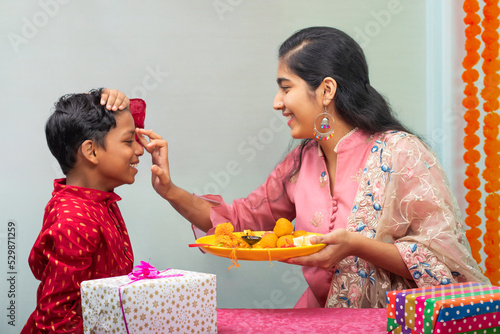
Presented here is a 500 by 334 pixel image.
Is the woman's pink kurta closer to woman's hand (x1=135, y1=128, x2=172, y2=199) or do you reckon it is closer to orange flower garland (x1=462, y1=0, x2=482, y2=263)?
woman's hand (x1=135, y1=128, x2=172, y2=199)

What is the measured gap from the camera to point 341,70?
1.95 m

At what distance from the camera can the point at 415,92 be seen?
2768 mm

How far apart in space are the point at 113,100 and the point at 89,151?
0.19m

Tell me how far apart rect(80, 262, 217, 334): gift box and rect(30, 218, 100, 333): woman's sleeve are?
174 millimetres

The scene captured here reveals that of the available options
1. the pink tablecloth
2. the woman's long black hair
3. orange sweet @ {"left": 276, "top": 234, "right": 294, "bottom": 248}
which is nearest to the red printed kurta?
the pink tablecloth

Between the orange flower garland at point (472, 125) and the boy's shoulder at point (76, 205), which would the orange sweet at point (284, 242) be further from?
the orange flower garland at point (472, 125)

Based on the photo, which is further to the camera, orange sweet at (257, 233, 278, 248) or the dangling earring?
the dangling earring

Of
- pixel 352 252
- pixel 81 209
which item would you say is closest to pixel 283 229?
pixel 352 252

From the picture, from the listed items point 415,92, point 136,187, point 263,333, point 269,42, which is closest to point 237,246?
point 263,333

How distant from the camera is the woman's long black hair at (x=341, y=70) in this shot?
195cm

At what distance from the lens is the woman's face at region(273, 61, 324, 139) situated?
1945 mm

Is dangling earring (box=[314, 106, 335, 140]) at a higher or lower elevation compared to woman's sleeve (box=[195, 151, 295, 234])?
higher

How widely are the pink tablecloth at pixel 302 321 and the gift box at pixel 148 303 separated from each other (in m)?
0.13

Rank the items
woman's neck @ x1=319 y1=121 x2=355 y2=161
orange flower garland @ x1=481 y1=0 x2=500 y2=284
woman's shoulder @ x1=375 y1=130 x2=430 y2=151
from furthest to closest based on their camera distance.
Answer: orange flower garland @ x1=481 y1=0 x2=500 y2=284
woman's neck @ x1=319 y1=121 x2=355 y2=161
woman's shoulder @ x1=375 y1=130 x2=430 y2=151
